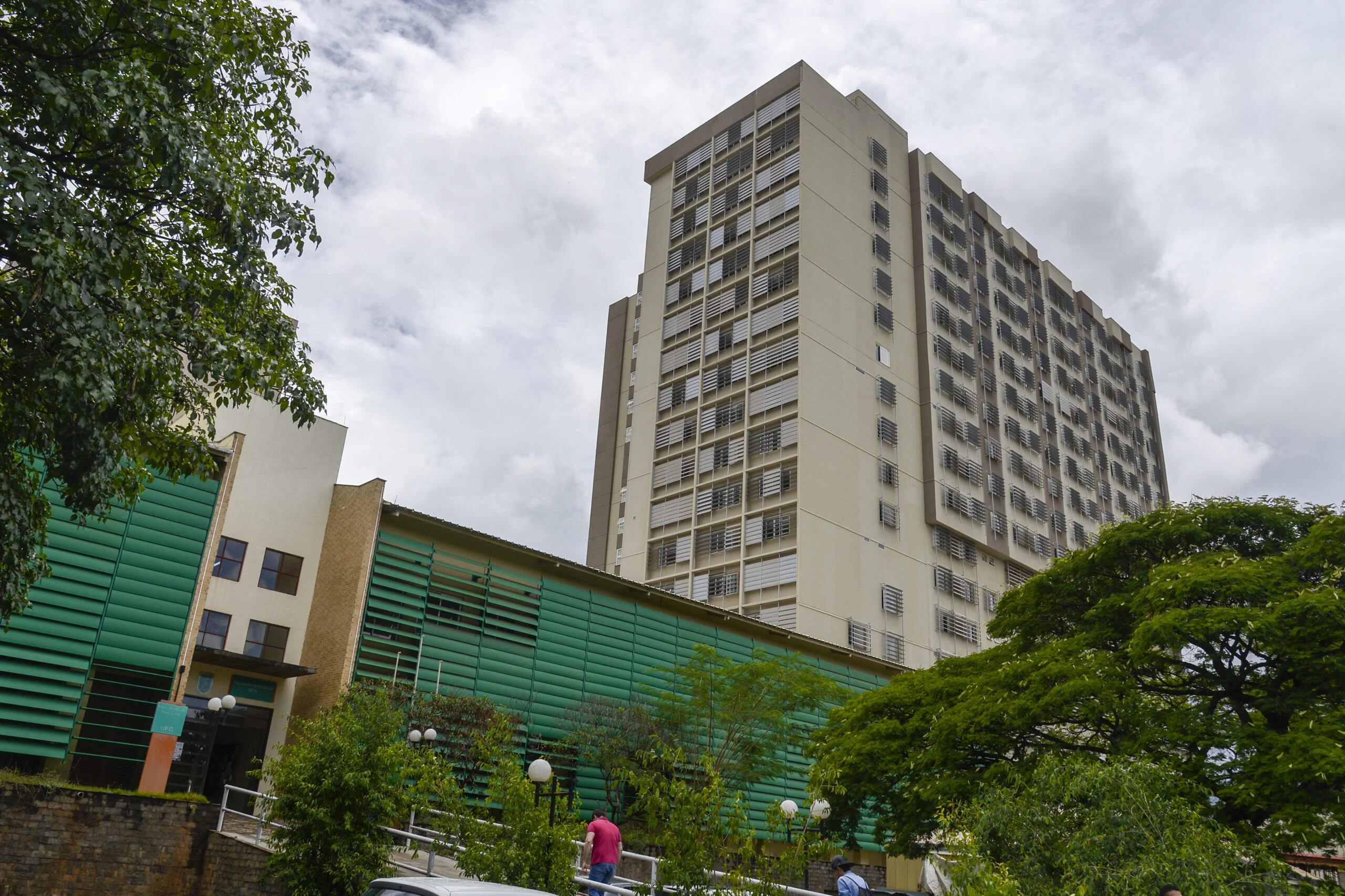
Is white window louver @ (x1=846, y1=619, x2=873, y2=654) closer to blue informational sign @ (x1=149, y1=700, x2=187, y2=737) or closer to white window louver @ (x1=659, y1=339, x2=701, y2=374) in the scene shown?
white window louver @ (x1=659, y1=339, x2=701, y2=374)

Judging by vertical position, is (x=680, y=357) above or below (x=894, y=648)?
above

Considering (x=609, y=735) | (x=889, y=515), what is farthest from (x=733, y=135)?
(x=609, y=735)

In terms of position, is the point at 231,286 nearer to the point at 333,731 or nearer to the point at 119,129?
the point at 119,129

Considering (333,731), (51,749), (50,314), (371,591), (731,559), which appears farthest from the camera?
(731,559)

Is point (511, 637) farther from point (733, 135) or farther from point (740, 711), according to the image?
point (733, 135)

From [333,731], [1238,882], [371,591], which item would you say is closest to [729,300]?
[371,591]

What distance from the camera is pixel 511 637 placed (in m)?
29.1

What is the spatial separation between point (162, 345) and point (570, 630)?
20.5 m

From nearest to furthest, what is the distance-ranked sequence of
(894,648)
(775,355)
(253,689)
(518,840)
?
(518,840) < (253,689) < (894,648) < (775,355)

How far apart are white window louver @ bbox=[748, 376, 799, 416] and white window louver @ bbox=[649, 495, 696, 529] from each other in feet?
19.4

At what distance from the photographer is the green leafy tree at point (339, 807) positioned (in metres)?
15.8

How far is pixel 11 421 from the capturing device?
10.3 metres

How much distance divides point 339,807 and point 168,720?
7.86 metres

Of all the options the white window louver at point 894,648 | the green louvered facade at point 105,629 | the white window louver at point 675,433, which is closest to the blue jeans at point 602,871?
the green louvered facade at point 105,629
